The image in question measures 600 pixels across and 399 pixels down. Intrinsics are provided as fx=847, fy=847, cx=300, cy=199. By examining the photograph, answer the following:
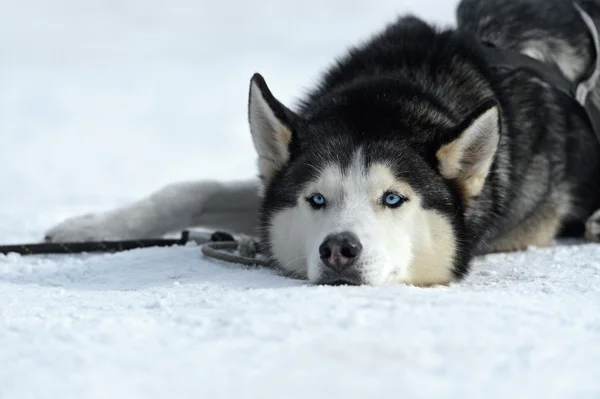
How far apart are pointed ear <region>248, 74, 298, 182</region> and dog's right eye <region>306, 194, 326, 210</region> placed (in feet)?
0.90

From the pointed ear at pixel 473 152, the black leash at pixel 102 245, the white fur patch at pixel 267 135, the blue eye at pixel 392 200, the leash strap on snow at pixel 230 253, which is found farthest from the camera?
the black leash at pixel 102 245

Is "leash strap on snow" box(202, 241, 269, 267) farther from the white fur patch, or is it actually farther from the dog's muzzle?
the dog's muzzle

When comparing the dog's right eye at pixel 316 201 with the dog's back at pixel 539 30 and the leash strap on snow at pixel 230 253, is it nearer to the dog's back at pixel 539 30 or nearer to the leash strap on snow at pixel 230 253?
the leash strap on snow at pixel 230 253

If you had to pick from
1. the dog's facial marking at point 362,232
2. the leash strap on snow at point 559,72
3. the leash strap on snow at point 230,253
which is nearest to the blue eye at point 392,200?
the dog's facial marking at point 362,232

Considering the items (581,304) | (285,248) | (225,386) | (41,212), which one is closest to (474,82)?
(285,248)

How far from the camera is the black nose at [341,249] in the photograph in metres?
2.27

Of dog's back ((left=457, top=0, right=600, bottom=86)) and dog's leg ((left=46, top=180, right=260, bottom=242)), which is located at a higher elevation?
dog's back ((left=457, top=0, right=600, bottom=86))

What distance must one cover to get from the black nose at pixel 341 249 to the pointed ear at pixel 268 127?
552mm

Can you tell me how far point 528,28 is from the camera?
3820mm

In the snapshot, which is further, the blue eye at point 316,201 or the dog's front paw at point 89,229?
the dog's front paw at point 89,229

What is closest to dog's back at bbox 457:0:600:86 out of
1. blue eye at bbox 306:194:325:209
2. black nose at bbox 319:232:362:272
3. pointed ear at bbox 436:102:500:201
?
pointed ear at bbox 436:102:500:201

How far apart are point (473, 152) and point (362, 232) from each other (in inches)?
23.6

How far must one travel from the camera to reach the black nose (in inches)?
89.5

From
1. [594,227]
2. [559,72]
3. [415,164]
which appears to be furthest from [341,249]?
[559,72]
